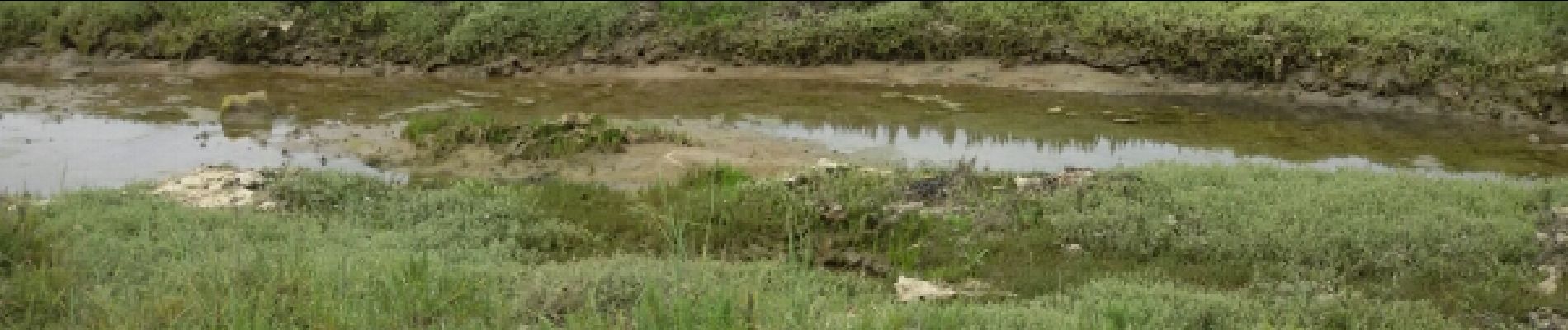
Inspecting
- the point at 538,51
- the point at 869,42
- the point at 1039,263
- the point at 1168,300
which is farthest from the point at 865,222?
the point at 538,51

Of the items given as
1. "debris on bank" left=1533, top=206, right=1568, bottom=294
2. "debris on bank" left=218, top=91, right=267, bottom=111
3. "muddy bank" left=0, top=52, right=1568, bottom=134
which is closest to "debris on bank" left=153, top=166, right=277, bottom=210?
"debris on bank" left=218, top=91, right=267, bottom=111

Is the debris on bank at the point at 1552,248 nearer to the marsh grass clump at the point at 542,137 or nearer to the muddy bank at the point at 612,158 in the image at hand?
the muddy bank at the point at 612,158

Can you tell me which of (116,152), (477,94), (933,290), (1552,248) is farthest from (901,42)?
(933,290)

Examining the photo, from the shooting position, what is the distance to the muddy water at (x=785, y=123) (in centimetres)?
1414

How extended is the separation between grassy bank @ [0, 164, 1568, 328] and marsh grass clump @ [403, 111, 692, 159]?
4.52ft

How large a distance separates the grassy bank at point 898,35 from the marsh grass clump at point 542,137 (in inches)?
226

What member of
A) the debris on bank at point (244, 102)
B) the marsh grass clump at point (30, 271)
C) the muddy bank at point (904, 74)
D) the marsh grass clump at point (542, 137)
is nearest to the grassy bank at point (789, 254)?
the marsh grass clump at point (30, 271)

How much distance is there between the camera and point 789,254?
8547 mm

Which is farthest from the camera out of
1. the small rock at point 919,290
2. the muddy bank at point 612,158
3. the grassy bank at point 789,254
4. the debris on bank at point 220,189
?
the muddy bank at point 612,158

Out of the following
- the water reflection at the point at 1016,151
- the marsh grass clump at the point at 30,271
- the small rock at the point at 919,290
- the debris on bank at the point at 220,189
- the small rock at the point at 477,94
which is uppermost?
the marsh grass clump at the point at 30,271

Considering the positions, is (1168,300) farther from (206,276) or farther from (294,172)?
(294,172)

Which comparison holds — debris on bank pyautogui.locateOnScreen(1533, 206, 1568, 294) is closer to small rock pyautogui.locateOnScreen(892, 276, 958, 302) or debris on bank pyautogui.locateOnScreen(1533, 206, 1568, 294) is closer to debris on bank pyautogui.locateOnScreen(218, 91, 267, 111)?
small rock pyautogui.locateOnScreen(892, 276, 958, 302)

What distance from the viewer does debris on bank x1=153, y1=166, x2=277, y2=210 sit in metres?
10.9

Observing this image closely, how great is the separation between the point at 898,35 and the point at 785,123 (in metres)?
3.43
